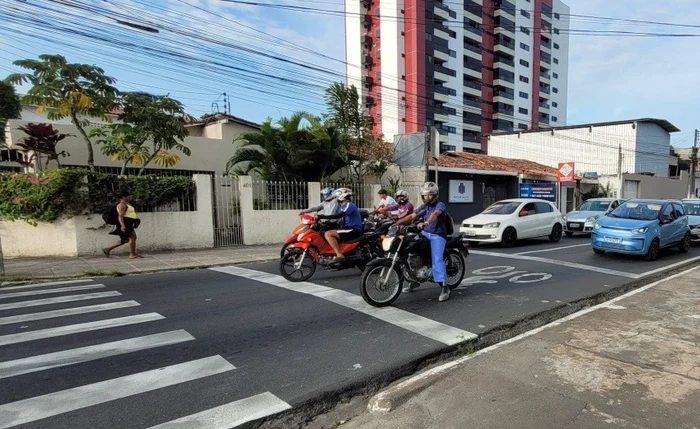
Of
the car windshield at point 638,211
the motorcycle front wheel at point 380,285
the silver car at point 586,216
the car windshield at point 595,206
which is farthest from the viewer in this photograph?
the car windshield at point 595,206

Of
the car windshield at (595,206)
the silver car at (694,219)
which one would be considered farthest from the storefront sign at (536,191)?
the silver car at (694,219)

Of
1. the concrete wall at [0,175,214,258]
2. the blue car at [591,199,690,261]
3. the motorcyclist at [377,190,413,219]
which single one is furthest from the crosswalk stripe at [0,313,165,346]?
the blue car at [591,199,690,261]

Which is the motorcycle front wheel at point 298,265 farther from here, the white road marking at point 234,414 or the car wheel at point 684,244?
the car wheel at point 684,244

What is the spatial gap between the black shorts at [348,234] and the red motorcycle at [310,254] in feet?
0.23

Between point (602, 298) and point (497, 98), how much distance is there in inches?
2690

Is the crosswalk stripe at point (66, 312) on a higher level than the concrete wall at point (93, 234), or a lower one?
lower

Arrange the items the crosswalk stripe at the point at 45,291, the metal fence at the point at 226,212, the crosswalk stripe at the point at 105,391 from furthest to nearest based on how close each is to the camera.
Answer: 1. the metal fence at the point at 226,212
2. the crosswalk stripe at the point at 45,291
3. the crosswalk stripe at the point at 105,391

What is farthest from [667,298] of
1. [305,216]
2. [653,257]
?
[305,216]

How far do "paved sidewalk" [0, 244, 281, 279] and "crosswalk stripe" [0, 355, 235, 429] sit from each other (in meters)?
5.90

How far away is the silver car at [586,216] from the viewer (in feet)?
54.1

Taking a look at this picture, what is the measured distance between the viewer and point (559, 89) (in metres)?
81.3

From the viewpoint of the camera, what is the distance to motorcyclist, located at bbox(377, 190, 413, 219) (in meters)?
9.95

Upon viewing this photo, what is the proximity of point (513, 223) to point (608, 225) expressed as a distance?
2879mm

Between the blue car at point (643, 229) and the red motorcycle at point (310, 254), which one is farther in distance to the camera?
the blue car at point (643, 229)
